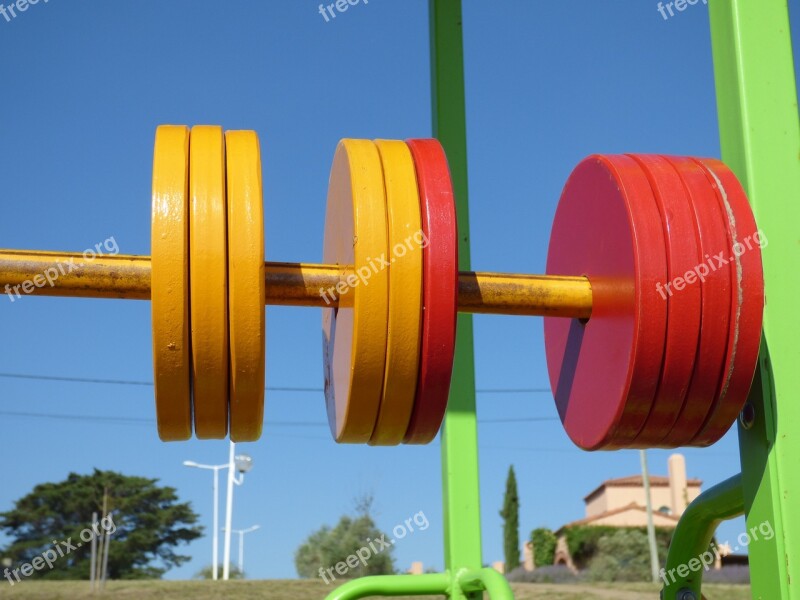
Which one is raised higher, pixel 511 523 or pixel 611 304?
pixel 511 523

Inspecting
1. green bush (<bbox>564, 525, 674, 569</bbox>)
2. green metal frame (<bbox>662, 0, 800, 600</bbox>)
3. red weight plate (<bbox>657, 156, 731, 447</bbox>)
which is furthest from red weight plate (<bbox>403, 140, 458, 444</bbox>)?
green bush (<bbox>564, 525, 674, 569</bbox>)

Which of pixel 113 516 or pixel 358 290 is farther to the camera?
pixel 113 516

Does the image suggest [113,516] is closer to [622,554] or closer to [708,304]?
[622,554]

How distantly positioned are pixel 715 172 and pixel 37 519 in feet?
80.0

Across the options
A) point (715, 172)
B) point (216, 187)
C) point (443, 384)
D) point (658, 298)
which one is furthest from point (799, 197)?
point (216, 187)

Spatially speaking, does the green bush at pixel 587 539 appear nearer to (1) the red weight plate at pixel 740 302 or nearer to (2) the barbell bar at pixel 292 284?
(2) the barbell bar at pixel 292 284

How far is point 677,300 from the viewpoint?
6.88 feet

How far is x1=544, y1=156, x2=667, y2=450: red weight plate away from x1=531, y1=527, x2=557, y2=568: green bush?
27.1 meters

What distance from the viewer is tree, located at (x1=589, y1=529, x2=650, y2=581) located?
2304cm

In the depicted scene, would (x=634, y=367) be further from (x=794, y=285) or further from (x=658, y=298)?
(x=794, y=285)

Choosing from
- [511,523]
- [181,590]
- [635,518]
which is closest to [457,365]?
[181,590]

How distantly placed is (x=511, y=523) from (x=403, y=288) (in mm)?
27458

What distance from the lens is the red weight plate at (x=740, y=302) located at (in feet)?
6.82

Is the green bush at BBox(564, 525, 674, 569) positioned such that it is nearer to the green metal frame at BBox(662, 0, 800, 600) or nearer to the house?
the house
